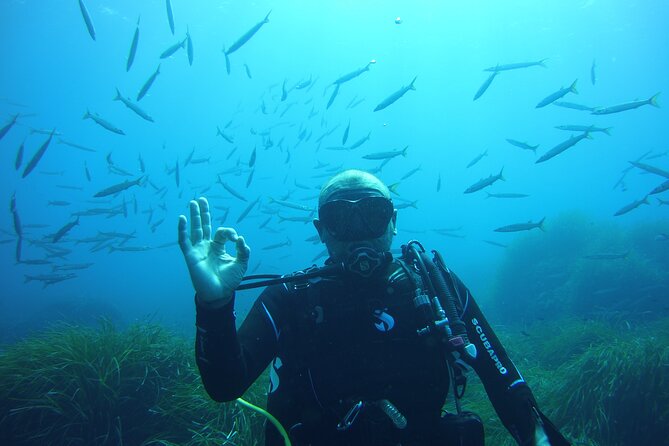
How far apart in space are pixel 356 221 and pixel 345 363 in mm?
997

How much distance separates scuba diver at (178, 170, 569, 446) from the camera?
1.75 m

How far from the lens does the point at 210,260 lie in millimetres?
1723

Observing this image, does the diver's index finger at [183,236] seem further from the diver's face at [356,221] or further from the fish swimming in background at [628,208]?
the fish swimming in background at [628,208]

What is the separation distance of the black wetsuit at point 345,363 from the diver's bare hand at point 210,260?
98 millimetres

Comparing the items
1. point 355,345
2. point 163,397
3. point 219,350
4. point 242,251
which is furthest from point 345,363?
point 163,397

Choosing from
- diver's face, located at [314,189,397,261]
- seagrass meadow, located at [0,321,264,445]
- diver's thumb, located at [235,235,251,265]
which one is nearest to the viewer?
diver's thumb, located at [235,235,251,265]

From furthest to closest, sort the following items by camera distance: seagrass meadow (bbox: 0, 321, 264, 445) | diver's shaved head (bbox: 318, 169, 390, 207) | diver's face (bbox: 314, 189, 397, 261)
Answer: seagrass meadow (bbox: 0, 321, 264, 445) → diver's shaved head (bbox: 318, 169, 390, 207) → diver's face (bbox: 314, 189, 397, 261)

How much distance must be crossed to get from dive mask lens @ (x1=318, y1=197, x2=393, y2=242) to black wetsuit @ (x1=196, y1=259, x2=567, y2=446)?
0.33m

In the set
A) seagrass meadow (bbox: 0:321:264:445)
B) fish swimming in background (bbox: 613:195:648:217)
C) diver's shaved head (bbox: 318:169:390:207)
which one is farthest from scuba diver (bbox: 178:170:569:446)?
fish swimming in background (bbox: 613:195:648:217)

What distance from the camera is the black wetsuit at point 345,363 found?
5.83ft

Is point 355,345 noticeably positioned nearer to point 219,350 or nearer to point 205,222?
point 219,350

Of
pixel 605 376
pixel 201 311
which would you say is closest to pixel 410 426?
pixel 201 311

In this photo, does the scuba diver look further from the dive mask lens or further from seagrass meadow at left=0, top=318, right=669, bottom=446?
seagrass meadow at left=0, top=318, right=669, bottom=446

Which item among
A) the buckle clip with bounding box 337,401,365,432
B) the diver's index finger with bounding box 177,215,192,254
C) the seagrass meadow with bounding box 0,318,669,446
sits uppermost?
the diver's index finger with bounding box 177,215,192,254
